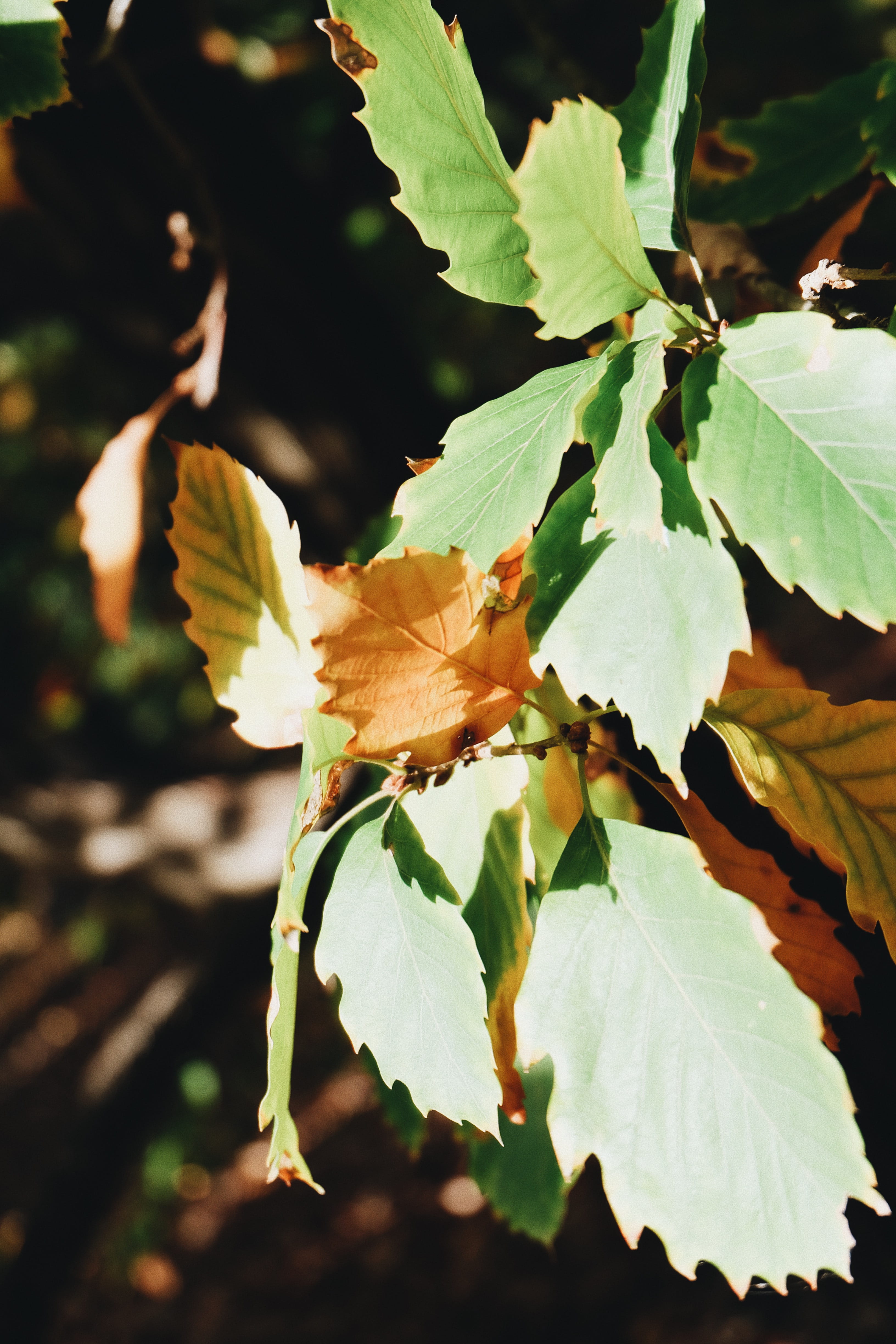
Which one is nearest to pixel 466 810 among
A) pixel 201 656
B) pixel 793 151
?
pixel 793 151

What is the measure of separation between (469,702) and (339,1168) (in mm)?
2843

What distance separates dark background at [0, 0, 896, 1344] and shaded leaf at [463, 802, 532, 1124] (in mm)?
172

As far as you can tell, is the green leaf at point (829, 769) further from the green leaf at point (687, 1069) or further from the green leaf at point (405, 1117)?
the green leaf at point (405, 1117)

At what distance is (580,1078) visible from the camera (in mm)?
443

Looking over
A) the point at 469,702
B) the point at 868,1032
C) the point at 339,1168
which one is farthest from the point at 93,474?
the point at 339,1168

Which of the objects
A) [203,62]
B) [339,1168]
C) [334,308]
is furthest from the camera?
[339,1168]

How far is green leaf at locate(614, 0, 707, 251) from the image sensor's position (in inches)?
19.0

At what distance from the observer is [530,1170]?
2.76 feet

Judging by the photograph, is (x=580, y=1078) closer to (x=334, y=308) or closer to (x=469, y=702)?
(x=469, y=702)

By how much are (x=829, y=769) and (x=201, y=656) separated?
8.39 ft

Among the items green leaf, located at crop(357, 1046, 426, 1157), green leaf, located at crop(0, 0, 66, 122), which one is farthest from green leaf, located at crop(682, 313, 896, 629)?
green leaf, located at crop(357, 1046, 426, 1157)

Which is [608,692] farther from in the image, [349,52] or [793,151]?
[793,151]

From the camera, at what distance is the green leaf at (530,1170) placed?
0.78 metres

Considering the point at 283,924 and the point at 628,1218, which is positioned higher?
the point at 283,924
